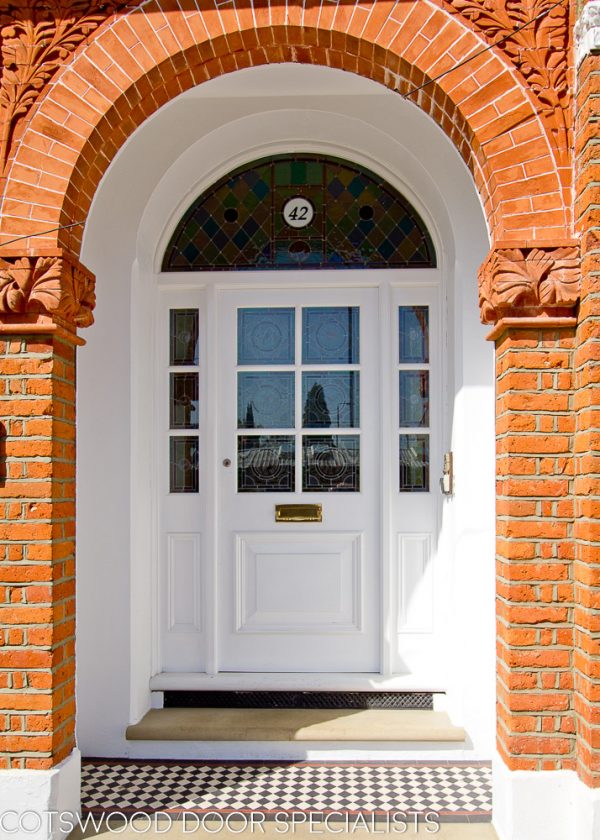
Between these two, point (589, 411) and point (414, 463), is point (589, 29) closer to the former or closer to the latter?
point (589, 411)

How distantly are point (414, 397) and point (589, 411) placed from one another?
1.55 meters

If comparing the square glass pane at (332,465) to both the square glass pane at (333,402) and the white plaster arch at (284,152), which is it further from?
the white plaster arch at (284,152)

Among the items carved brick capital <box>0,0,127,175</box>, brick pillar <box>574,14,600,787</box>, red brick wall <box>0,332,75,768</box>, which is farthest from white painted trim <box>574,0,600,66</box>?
red brick wall <box>0,332,75,768</box>

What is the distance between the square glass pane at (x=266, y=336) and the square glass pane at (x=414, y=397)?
25.7 inches

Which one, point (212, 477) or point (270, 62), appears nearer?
point (270, 62)

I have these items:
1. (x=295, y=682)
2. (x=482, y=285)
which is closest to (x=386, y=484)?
(x=295, y=682)

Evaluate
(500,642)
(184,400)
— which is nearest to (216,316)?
(184,400)

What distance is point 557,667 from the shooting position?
298 centimetres

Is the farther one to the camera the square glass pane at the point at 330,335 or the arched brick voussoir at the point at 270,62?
the square glass pane at the point at 330,335

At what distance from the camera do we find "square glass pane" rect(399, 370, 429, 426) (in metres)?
4.33

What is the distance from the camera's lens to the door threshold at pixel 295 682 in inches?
165

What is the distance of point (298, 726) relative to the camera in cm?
396

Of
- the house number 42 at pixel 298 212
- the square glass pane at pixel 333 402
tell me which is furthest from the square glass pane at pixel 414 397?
the house number 42 at pixel 298 212

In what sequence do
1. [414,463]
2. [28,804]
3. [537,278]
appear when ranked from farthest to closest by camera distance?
[414,463]
[28,804]
[537,278]
